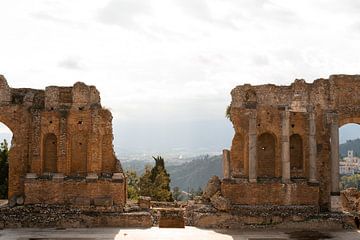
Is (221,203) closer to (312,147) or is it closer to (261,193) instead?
(261,193)

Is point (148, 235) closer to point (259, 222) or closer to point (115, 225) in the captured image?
point (115, 225)

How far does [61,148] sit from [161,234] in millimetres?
7332

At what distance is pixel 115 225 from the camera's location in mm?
24375

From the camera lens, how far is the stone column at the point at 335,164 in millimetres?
26047

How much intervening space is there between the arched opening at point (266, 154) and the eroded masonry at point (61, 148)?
7.44m

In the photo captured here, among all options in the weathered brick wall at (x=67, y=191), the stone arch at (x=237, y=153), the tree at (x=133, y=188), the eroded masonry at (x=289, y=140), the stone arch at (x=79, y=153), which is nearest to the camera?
the weathered brick wall at (x=67, y=191)

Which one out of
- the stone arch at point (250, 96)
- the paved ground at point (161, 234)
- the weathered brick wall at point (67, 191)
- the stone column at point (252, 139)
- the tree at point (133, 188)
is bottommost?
the paved ground at point (161, 234)

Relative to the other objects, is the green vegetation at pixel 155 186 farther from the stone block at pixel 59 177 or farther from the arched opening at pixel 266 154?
the stone block at pixel 59 177

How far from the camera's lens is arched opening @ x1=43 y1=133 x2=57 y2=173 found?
26734 millimetres

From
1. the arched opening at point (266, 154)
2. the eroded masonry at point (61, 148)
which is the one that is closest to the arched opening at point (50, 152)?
the eroded masonry at point (61, 148)

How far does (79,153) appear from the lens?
26547mm

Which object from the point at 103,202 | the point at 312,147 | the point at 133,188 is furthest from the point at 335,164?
the point at 133,188

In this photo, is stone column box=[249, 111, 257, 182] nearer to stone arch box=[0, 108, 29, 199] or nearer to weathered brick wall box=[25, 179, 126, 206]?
weathered brick wall box=[25, 179, 126, 206]

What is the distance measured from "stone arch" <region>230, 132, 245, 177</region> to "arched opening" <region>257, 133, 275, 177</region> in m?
0.96
